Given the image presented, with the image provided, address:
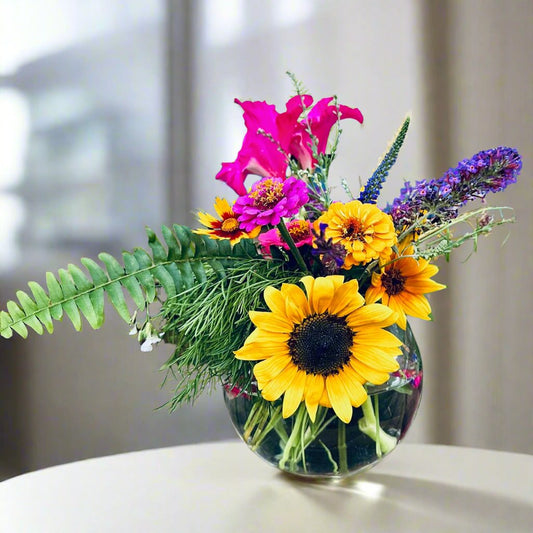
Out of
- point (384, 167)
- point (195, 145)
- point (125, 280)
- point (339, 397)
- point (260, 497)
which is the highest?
point (195, 145)

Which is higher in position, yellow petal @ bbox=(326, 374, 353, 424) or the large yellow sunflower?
the large yellow sunflower

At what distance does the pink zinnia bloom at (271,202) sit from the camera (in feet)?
1.95

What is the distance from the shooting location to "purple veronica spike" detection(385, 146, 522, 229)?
0.62 meters

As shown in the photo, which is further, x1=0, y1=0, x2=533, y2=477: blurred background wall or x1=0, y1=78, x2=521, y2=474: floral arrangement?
x1=0, y1=0, x2=533, y2=477: blurred background wall

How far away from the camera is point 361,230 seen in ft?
1.97

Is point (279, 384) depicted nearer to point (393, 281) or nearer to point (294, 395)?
point (294, 395)

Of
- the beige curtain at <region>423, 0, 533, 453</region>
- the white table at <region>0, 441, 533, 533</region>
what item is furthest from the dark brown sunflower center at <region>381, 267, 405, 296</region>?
the beige curtain at <region>423, 0, 533, 453</region>

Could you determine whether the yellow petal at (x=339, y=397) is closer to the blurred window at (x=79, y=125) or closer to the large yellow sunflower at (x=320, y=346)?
the large yellow sunflower at (x=320, y=346)

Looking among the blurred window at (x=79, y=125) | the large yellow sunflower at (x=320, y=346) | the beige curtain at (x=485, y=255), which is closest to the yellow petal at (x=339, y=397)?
the large yellow sunflower at (x=320, y=346)

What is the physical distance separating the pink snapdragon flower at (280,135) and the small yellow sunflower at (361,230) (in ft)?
→ 0.37

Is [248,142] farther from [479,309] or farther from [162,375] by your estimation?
[162,375]

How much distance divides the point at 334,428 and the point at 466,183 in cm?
26

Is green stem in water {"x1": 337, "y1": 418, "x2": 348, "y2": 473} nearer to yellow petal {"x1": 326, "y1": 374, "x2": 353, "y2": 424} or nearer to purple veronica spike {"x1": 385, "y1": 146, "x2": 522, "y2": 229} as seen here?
yellow petal {"x1": 326, "y1": 374, "x2": 353, "y2": 424}

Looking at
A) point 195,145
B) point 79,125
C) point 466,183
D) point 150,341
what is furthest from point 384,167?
point 195,145
